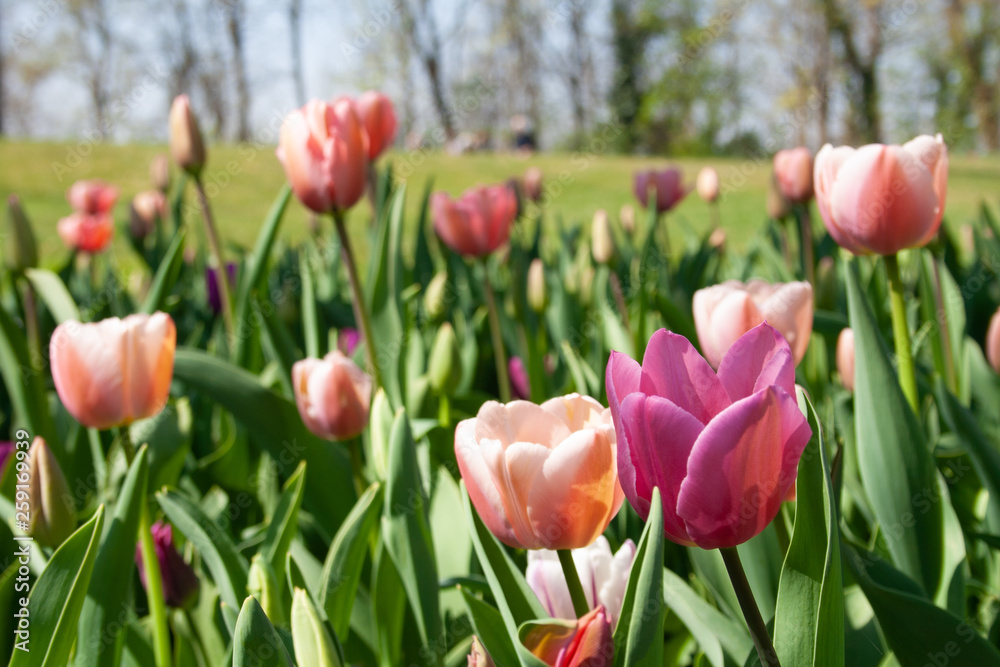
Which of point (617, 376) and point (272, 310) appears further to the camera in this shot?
point (272, 310)

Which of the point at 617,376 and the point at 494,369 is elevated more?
the point at 617,376

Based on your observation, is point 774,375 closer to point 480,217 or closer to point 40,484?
point 40,484

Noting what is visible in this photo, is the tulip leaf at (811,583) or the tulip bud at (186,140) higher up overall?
the tulip bud at (186,140)

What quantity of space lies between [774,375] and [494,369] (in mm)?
1486

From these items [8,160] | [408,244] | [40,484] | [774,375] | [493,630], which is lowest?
[408,244]

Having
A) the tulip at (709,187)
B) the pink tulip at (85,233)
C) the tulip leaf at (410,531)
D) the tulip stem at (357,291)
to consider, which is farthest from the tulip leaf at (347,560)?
the tulip at (709,187)

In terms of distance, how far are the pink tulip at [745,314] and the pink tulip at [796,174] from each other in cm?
107

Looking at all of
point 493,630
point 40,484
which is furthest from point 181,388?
point 493,630

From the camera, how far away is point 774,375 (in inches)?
16.6

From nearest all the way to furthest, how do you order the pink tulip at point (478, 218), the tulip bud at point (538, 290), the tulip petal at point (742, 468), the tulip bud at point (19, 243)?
the tulip petal at point (742, 468) → the tulip bud at point (19, 243) → the pink tulip at point (478, 218) → the tulip bud at point (538, 290)

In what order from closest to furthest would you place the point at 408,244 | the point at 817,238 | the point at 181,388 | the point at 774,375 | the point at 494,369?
the point at 774,375 → the point at 181,388 → the point at 494,369 → the point at 817,238 → the point at 408,244

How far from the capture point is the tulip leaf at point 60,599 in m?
0.60

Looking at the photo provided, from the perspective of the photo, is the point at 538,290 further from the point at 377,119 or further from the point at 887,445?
the point at 887,445

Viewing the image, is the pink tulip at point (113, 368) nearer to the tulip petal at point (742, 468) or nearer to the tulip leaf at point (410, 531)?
the tulip leaf at point (410, 531)
